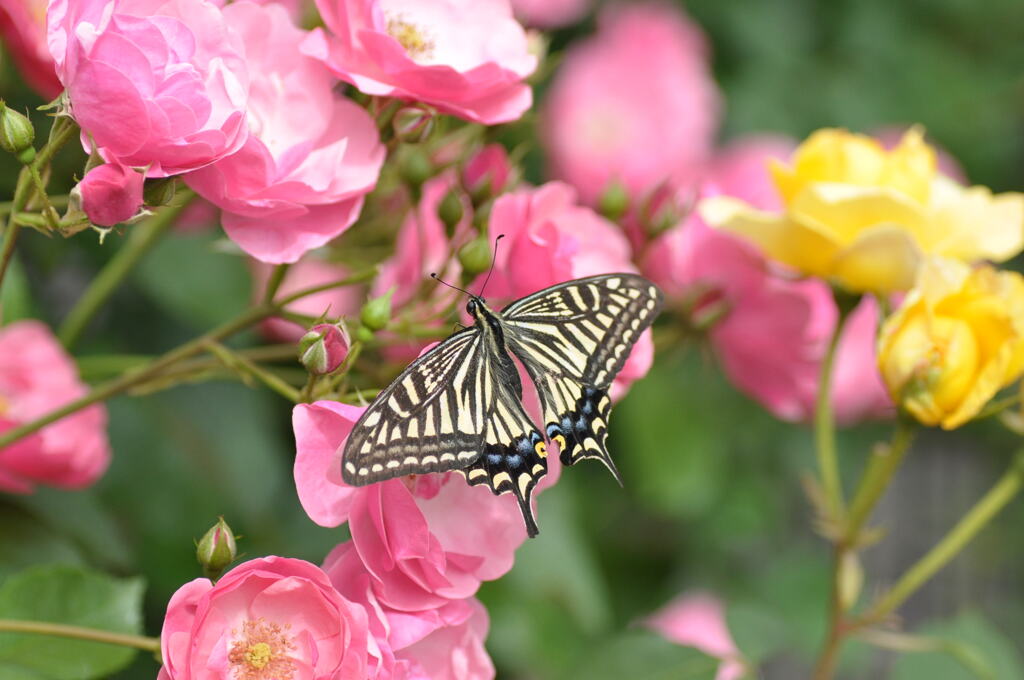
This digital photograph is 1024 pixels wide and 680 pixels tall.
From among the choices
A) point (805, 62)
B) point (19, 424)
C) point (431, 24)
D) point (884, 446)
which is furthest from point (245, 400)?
point (805, 62)

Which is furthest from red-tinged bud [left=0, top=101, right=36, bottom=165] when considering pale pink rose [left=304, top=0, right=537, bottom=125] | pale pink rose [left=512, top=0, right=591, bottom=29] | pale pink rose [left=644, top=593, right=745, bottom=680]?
pale pink rose [left=644, top=593, right=745, bottom=680]

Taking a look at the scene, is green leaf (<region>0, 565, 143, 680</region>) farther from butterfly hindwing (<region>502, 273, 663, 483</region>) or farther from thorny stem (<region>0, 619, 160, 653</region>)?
butterfly hindwing (<region>502, 273, 663, 483</region>)

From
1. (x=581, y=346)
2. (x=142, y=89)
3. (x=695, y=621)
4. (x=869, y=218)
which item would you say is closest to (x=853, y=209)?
(x=869, y=218)

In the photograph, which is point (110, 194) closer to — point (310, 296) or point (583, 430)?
point (583, 430)

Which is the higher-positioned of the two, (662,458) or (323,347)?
(323,347)

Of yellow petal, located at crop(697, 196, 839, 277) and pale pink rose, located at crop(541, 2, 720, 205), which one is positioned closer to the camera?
yellow petal, located at crop(697, 196, 839, 277)

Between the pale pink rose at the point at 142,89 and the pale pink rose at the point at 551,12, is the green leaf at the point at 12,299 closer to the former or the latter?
the pale pink rose at the point at 142,89

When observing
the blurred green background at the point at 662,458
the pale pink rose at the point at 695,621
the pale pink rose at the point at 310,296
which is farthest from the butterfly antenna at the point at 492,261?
the pale pink rose at the point at 695,621
